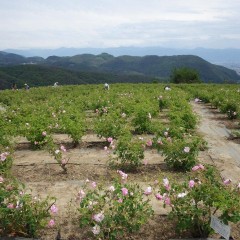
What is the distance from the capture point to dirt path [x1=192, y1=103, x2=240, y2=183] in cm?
706

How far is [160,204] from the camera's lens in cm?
544

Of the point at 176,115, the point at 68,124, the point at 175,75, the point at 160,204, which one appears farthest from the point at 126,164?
the point at 175,75

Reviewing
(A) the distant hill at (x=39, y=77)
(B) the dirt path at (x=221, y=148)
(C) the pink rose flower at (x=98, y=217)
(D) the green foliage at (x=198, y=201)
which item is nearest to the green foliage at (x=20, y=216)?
(C) the pink rose flower at (x=98, y=217)

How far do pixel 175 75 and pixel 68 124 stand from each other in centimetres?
4928

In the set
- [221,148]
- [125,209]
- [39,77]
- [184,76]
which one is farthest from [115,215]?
[39,77]

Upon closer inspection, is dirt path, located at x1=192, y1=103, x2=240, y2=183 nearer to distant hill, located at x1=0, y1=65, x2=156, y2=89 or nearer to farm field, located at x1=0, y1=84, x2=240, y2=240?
farm field, located at x1=0, y1=84, x2=240, y2=240

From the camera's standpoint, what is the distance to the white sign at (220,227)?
4.00 meters

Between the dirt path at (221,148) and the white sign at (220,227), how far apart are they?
246 cm

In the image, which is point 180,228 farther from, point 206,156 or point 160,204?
point 206,156

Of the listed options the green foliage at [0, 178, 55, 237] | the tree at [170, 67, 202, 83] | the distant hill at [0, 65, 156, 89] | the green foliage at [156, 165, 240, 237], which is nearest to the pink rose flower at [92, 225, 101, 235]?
the green foliage at [0, 178, 55, 237]

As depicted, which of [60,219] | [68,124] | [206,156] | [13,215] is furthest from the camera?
[68,124]

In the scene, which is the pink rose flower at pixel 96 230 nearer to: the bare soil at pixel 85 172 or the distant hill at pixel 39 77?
the bare soil at pixel 85 172

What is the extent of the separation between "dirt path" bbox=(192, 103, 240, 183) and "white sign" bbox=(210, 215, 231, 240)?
246 cm

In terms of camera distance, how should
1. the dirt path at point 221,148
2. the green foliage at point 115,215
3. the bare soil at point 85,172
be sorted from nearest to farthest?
the green foliage at point 115,215
the bare soil at point 85,172
the dirt path at point 221,148
